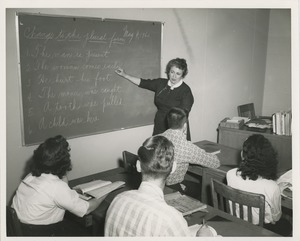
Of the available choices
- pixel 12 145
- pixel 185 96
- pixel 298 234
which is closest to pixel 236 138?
pixel 185 96

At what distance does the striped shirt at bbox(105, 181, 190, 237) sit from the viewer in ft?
5.06

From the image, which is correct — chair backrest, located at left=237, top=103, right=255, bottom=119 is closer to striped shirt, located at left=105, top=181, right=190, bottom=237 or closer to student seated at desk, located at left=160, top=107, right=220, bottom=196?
student seated at desk, located at left=160, top=107, right=220, bottom=196

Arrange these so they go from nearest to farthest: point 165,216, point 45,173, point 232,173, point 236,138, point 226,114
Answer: point 165,216
point 45,173
point 232,173
point 236,138
point 226,114

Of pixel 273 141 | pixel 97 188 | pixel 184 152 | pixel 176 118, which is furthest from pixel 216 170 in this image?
pixel 273 141

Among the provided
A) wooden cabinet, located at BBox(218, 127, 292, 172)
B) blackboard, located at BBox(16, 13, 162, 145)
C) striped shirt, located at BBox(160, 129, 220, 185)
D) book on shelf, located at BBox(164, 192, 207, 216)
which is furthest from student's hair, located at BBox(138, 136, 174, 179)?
wooden cabinet, located at BBox(218, 127, 292, 172)

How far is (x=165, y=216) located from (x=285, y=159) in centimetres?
352

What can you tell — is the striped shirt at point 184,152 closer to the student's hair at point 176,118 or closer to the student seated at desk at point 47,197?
the student's hair at point 176,118

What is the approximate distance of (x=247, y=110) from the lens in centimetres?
555

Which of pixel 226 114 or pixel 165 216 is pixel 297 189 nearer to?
pixel 165 216

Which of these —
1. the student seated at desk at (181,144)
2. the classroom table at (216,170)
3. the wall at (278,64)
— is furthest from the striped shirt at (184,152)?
the wall at (278,64)

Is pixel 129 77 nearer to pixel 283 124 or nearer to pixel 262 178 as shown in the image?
pixel 262 178

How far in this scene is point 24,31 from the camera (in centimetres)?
279

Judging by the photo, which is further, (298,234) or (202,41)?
(202,41)

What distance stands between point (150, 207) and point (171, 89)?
7.93ft
